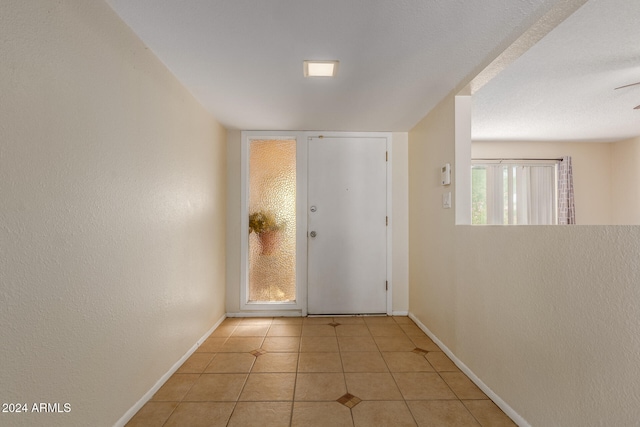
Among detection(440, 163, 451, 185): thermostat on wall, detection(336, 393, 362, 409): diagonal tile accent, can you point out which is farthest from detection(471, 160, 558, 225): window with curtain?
detection(336, 393, 362, 409): diagonal tile accent

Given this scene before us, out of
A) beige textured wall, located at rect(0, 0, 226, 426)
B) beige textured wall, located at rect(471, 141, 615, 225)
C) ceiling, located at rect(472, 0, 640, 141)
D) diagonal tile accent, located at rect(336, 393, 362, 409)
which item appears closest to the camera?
beige textured wall, located at rect(0, 0, 226, 426)

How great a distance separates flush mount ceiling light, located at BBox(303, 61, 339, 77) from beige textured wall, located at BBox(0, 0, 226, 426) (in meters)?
0.95

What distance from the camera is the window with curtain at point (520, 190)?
4625mm

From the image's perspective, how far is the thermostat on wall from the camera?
250 centimetres

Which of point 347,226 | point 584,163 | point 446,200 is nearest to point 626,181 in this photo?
point 584,163

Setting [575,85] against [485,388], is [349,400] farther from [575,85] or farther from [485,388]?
[575,85]

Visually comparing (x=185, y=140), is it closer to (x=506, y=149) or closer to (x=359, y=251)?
(x=359, y=251)

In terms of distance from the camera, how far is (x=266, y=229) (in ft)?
11.8

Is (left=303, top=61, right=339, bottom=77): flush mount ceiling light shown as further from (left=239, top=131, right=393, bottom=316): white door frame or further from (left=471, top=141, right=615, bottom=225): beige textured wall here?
(left=471, top=141, right=615, bottom=225): beige textured wall

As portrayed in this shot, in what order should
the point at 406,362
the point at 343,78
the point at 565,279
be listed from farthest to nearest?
the point at 406,362 → the point at 343,78 → the point at 565,279

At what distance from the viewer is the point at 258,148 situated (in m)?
3.62

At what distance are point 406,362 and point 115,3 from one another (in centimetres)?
283

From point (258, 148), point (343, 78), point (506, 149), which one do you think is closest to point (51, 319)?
point (343, 78)

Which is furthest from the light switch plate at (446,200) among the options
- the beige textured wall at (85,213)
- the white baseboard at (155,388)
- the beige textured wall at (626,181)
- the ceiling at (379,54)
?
the beige textured wall at (626,181)
